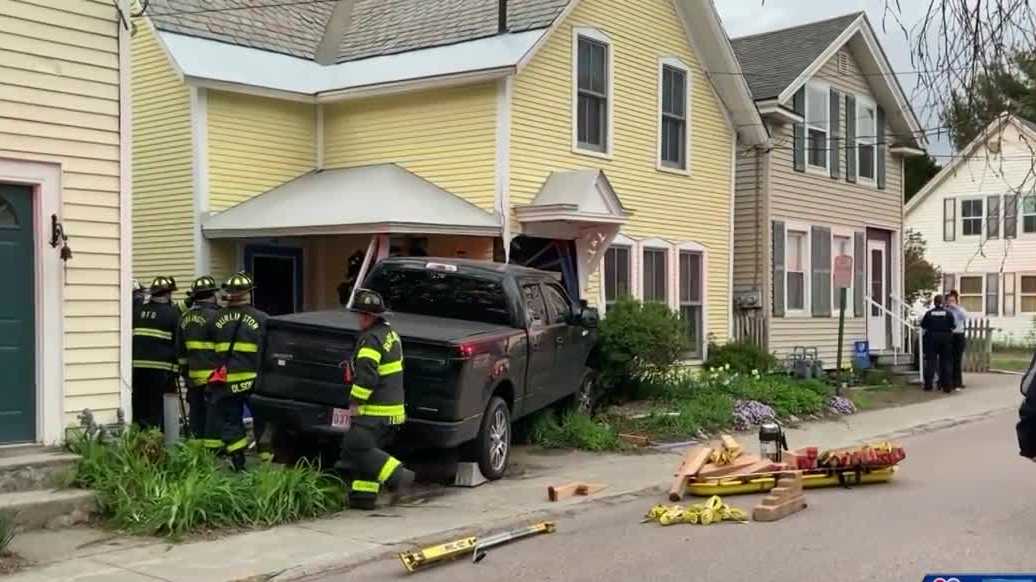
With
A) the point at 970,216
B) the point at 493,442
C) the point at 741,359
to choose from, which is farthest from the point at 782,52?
the point at 970,216

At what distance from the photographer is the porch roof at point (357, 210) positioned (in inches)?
547

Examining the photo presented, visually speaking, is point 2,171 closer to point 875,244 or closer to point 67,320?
point 67,320

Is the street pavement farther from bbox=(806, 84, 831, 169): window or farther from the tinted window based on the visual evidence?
bbox=(806, 84, 831, 169): window

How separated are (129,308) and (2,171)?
1.64 meters

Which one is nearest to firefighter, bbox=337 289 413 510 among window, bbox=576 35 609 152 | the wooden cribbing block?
the wooden cribbing block

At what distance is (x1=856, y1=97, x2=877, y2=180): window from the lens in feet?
77.0

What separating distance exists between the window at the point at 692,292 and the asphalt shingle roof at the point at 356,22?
555 centimetres

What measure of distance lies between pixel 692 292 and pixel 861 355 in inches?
219

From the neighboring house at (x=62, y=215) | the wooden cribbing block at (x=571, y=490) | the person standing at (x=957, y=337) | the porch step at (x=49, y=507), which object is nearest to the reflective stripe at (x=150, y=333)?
the neighboring house at (x=62, y=215)

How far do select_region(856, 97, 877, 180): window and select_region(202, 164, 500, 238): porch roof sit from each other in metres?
11.8

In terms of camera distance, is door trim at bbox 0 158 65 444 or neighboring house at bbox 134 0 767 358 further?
neighboring house at bbox 134 0 767 358

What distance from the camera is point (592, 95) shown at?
16750 millimetres

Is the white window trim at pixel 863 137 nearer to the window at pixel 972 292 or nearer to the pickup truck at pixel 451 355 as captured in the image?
the pickup truck at pixel 451 355

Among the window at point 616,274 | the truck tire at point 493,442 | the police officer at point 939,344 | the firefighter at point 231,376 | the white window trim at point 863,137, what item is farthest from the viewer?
the white window trim at point 863,137
